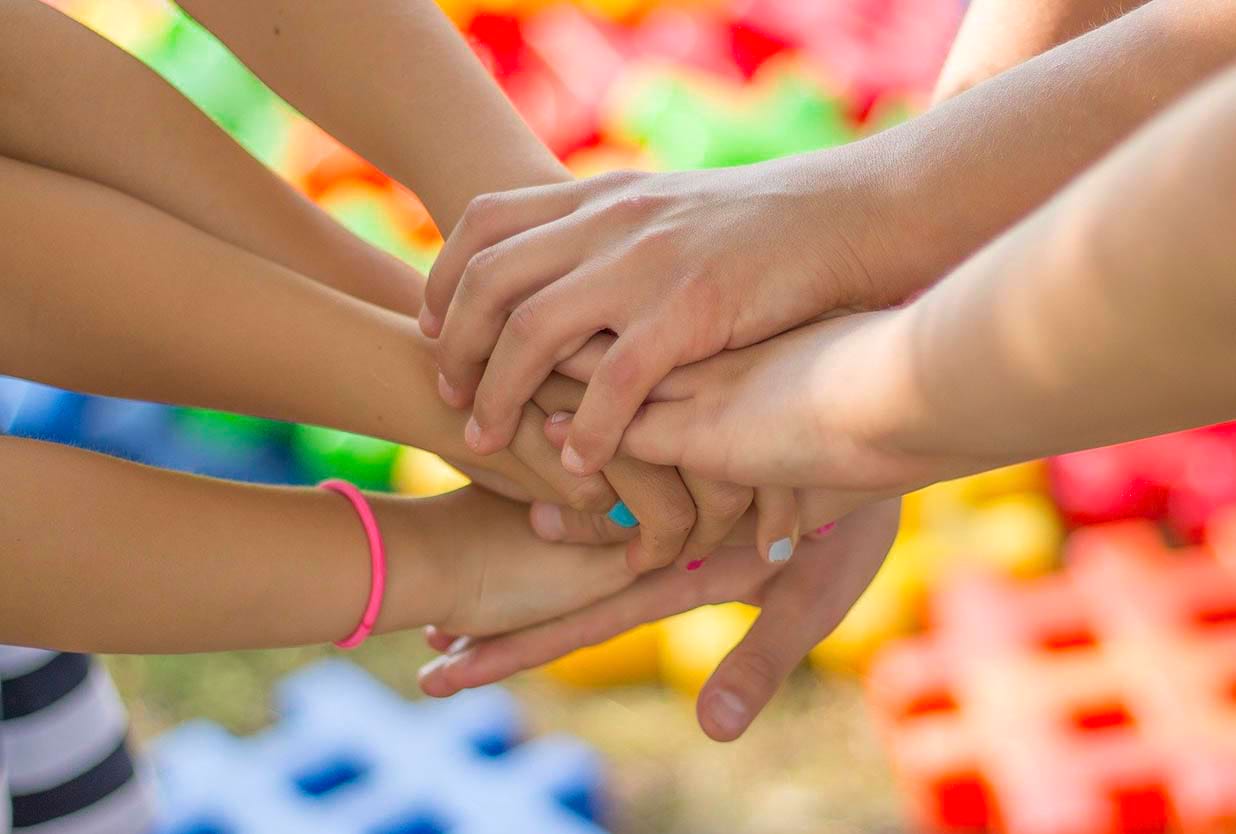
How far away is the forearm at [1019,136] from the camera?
2.48 feet

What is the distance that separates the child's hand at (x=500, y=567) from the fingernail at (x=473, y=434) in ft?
0.27

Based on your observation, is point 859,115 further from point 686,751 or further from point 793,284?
point 793,284

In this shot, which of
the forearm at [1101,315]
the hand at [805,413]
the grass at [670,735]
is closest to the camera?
the forearm at [1101,315]

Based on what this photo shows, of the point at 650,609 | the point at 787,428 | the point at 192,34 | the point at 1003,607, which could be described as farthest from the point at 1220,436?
the point at 192,34

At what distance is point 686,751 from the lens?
1.26m

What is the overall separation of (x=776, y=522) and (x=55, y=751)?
54 cm

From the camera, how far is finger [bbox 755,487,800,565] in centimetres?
81

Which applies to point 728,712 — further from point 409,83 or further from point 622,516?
point 409,83

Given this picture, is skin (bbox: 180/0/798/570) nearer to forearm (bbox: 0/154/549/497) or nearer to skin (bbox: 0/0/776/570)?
skin (bbox: 0/0/776/570)

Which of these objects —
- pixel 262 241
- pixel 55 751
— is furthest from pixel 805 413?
pixel 55 751

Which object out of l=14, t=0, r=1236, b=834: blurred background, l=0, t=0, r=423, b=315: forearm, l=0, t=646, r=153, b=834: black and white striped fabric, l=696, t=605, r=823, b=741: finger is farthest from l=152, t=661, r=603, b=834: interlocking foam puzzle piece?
l=0, t=0, r=423, b=315: forearm

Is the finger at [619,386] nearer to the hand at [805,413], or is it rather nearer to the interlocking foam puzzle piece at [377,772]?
the hand at [805,413]

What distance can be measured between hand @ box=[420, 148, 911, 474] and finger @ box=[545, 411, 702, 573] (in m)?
0.02

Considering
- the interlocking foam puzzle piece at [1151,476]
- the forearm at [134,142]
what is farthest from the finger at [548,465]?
the interlocking foam puzzle piece at [1151,476]
